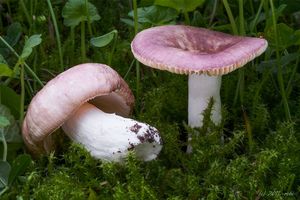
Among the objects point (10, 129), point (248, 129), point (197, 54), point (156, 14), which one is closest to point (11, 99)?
point (10, 129)

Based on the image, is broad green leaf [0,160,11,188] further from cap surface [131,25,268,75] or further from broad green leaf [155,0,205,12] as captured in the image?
broad green leaf [155,0,205,12]

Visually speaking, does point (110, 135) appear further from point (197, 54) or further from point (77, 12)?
point (77, 12)

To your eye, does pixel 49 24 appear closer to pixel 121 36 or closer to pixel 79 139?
pixel 121 36

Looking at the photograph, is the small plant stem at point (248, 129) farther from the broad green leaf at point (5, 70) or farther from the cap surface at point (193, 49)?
the broad green leaf at point (5, 70)

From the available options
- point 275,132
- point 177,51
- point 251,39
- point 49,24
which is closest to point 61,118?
point 177,51

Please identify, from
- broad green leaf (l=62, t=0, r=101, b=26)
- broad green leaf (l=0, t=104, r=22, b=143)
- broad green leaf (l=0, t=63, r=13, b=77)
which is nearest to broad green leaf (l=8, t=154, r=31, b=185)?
broad green leaf (l=0, t=104, r=22, b=143)

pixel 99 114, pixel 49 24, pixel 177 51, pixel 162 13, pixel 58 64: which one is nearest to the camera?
pixel 177 51
